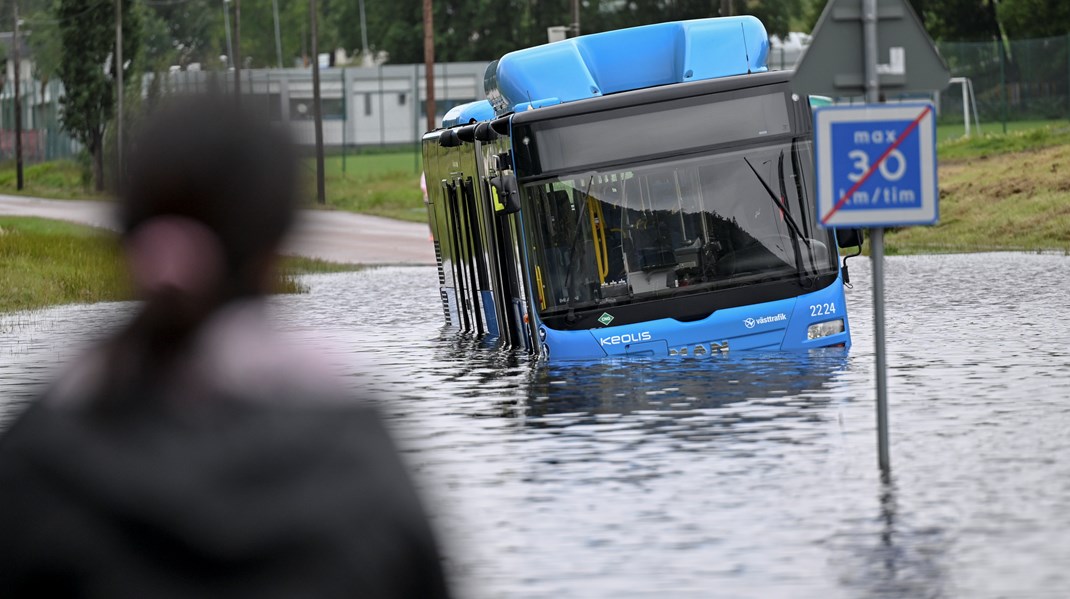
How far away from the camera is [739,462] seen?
473 inches

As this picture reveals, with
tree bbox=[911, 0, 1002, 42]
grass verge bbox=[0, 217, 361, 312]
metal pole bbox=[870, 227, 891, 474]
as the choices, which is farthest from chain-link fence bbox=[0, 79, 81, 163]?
metal pole bbox=[870, 227, 891, 474]

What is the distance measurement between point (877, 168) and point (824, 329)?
720 centimetres

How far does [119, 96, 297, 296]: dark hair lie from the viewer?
2.87 meters

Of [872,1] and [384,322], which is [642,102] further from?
[384,322]

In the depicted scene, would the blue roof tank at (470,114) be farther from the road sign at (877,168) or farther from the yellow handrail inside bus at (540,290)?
the road sign at (877,168)

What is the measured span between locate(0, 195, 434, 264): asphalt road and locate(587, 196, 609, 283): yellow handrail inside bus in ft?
6.94

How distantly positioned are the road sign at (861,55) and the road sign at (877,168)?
0.57 meters

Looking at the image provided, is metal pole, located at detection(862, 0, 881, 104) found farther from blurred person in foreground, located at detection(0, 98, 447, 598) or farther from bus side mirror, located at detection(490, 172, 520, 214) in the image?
blurred person in foreground, located at detection(0, 98, 447, 598)

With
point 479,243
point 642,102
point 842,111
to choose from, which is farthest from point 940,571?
point 479,243

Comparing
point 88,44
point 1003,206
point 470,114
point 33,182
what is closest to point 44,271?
point 470,114

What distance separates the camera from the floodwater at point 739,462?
855 cm

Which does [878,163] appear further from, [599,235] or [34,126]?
[34,126]

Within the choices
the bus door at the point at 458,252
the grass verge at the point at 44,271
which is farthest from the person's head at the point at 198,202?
the grass verge at the point at 44,271

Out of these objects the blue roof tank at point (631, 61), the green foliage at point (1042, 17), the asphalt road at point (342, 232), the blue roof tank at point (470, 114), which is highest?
the green foliage at point (1042, 17)
